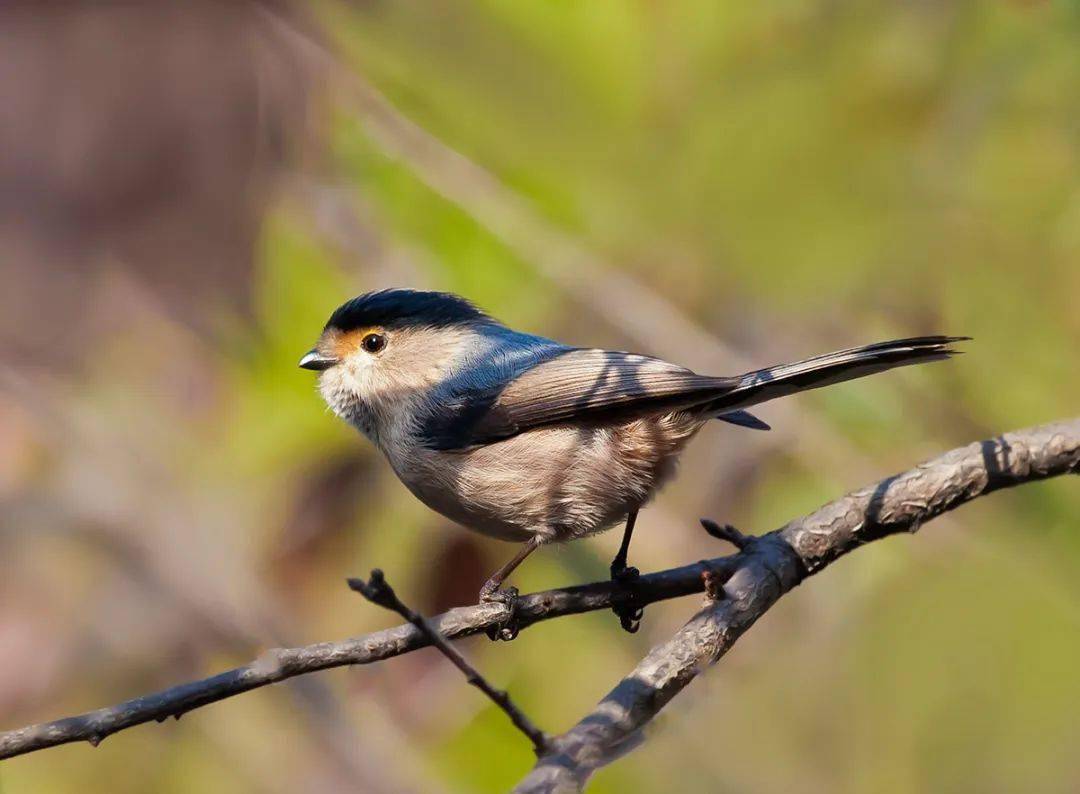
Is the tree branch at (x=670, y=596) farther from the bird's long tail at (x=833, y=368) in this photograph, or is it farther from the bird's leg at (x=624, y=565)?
the bird's long tail at (x=833, y=368)

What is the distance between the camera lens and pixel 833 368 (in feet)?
7.66

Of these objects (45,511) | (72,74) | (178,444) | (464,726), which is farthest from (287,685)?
(72,74)

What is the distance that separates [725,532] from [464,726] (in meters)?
1.29

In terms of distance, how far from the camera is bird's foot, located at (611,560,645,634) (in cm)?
241

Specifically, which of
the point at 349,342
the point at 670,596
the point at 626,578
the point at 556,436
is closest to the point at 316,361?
the point at 349,342

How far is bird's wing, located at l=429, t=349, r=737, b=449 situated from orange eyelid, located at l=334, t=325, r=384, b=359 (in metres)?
0.45

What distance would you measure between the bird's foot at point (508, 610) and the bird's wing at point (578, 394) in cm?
46

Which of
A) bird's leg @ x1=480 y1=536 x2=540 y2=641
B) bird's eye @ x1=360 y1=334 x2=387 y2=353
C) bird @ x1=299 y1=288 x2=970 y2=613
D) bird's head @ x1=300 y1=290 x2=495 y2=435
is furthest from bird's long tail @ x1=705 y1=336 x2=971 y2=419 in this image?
bird's eye @ x1=360 y1=334 x2=387 y2=353

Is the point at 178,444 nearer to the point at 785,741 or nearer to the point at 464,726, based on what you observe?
the point at 464,726

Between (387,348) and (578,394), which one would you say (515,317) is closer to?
(387,348)

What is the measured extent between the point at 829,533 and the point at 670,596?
1.27 feet

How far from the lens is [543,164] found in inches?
111

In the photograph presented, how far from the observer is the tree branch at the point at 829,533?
6.33ft

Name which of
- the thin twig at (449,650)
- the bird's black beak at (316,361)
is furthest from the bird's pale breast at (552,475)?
the thin twig at (449,650)
